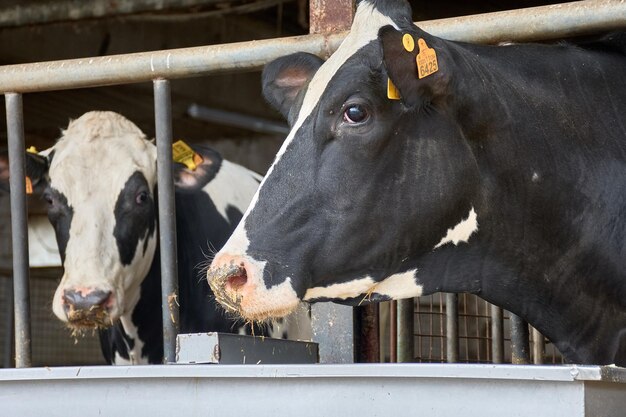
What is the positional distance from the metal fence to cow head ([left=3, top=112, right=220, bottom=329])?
43.2 inches

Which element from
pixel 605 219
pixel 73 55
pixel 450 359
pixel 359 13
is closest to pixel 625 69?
pixel 605 219

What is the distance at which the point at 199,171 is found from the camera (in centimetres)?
472

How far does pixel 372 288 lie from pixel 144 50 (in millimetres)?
6446

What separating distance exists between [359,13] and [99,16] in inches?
222

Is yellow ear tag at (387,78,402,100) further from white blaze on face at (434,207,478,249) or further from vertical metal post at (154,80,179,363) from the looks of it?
vertical metal post at (154,80,179,363)

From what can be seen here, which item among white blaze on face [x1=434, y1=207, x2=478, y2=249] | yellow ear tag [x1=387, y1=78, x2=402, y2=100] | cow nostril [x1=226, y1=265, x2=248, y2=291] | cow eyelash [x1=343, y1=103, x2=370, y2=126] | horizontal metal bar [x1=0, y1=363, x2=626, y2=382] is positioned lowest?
horizontal metal bar [x1=0, y1=363, x2=626, y2=382]

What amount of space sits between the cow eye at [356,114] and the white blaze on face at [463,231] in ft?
1.17

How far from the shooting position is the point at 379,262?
2559mm

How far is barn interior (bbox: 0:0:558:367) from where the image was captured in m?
7.88

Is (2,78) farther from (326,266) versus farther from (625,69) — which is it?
(625,69)

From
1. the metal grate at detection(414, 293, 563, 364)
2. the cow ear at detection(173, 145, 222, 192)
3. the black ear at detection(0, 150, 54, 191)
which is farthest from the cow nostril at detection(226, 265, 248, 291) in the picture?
the black ear at detection(0, 150, 54, 191)

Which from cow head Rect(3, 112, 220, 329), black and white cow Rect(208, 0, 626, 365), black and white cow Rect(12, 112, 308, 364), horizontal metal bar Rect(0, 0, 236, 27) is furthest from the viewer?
horizontal metal bar Rect(0, 0, 236, 27)

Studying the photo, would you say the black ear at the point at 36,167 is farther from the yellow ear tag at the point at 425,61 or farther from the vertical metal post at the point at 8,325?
the vertical metal post at the point at 8,325

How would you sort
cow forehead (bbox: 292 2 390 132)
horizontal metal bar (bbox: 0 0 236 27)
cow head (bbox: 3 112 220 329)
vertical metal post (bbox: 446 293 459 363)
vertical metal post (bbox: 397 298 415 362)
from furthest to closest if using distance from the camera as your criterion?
horizontal metal bar (bbox: 0 0 236 27), cow head (bbox: 3 112 220 329), vertical metal post (bbox: 446 293 459 363), vertical metal post (bbox: 397 298 415 362), cow forehead (bbox: 292 2 390 132)
